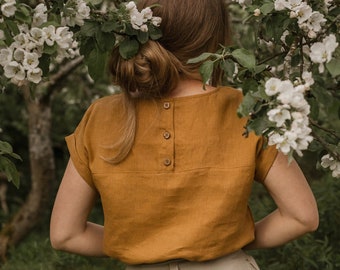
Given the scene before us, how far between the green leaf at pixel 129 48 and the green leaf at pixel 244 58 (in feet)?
0.98

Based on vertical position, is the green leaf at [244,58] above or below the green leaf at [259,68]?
above

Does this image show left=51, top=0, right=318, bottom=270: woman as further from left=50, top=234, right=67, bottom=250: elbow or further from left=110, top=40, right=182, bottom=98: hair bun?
left=50, top=234, right=67, bottom=250: elbow

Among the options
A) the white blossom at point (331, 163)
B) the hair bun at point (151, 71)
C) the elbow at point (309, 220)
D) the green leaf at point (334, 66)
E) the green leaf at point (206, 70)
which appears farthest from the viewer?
the white blossom at point (331, 163)

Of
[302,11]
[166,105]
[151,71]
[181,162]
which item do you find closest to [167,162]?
[181,162]

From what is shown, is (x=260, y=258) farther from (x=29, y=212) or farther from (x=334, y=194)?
(x=29, y=212)

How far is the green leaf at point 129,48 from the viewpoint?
2.59 m

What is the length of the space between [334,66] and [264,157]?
381 mm

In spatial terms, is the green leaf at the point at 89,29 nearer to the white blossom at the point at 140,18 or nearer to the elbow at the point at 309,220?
the white blossom at the point at 140,18

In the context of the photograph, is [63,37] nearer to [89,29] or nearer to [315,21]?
[89,29]

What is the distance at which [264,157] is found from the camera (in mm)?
2596

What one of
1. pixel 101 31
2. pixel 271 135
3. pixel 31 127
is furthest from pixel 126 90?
pixel 31 127

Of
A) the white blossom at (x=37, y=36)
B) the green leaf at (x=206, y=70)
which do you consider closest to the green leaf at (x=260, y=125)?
the green leaf at (x=206, y=70)

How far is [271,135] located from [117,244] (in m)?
0.75

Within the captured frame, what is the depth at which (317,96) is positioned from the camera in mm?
2613
